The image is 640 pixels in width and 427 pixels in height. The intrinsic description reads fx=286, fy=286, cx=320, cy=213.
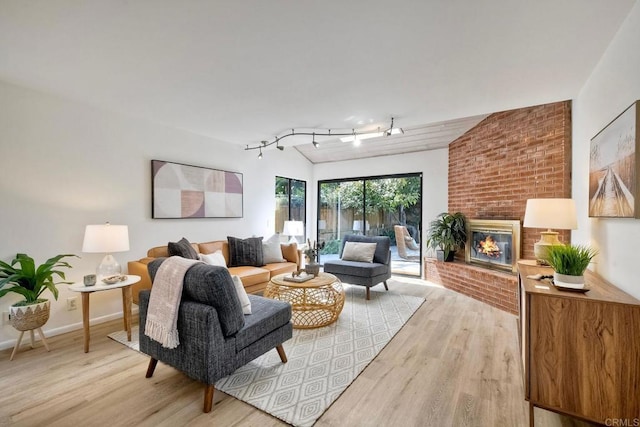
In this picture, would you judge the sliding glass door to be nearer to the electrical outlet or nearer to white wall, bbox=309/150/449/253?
white wall, bbox=309/150/449/253

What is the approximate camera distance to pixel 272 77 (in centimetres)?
248

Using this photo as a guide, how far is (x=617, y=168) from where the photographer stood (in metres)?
1.80

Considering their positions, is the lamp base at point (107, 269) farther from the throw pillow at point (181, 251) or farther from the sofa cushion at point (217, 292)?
the sofa cushion at point (217, 292)

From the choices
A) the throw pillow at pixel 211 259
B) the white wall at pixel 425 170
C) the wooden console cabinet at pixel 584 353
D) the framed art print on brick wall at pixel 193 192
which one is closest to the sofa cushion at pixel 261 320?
the throw pillow at pixel 211 259

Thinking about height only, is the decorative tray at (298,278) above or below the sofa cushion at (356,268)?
above

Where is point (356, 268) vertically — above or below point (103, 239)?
below

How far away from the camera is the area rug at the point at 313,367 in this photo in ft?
6.26

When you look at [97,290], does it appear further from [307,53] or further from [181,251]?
[307,53]

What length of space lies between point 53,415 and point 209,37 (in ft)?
8.60

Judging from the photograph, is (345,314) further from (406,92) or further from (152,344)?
(406,92)

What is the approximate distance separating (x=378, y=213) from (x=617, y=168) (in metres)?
4.36

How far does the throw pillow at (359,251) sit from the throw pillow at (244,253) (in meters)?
1.38

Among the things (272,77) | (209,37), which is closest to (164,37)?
(209,37)

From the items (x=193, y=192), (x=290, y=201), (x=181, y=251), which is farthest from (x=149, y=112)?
(x=290, y=201)
